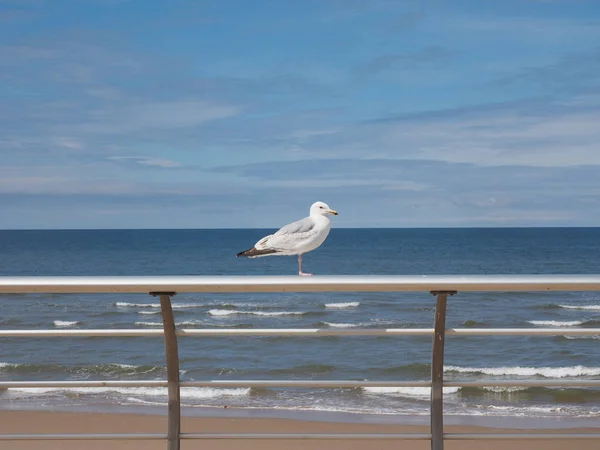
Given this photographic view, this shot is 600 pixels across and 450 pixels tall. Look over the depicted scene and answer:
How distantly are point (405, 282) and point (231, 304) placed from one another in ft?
59.8

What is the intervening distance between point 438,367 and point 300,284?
1.67 ft

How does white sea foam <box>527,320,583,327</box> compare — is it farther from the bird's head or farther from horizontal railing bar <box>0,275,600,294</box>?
horizontal railing bar <box>0,275,600,294</box>

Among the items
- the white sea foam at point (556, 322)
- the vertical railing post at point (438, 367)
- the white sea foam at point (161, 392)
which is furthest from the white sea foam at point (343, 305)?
the vertical railing post at point (438, 367)

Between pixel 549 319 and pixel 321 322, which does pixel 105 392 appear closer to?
pixel 321 322

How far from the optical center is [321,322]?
16.7 meters

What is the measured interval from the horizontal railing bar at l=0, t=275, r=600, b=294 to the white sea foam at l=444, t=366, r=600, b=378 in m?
9.44

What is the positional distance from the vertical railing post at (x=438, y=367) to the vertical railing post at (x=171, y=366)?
2.37 feet

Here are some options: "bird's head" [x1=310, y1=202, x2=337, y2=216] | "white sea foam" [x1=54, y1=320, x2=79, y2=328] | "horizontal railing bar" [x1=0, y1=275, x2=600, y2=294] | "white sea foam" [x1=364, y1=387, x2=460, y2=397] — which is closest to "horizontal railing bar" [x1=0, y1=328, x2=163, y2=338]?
"horizontal railing bar" [x1=0, y1=275, x2=600, y2=294]

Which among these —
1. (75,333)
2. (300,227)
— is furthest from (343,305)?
(75,333)

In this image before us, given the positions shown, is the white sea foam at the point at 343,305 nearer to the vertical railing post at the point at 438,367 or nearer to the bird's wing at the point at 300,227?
the bird's wing at the point at 300,227

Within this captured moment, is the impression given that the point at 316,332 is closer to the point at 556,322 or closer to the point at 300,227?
the point at 300,227

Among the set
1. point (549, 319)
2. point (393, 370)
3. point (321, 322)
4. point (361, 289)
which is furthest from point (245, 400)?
point (549, 319)

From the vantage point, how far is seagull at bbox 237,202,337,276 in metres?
3.70

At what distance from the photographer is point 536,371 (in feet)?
37.5
